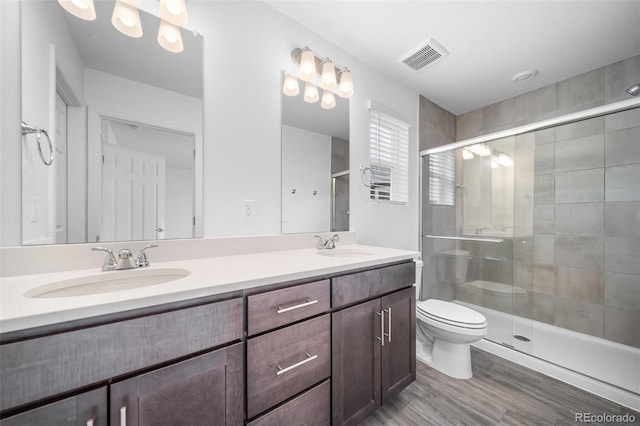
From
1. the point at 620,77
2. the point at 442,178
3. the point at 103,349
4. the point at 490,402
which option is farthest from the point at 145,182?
the point at 620,77

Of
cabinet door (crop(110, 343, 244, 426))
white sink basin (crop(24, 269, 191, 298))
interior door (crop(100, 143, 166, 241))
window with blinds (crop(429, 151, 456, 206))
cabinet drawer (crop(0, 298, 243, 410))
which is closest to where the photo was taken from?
cabinet drawer (crop(0, 298, 243, 410))

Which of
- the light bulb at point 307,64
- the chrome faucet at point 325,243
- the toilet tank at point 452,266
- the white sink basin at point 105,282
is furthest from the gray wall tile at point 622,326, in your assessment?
the white sink basin at point 105,282

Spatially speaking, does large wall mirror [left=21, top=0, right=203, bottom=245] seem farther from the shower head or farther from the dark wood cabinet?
the shower head

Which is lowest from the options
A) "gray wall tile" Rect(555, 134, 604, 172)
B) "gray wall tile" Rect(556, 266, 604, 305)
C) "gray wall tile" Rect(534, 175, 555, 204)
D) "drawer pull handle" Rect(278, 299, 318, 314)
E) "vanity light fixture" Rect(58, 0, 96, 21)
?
"gray wall tile" Rect(556, 266, 604, 305)

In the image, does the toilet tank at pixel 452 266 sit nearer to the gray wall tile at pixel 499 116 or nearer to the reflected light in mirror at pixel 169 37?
the gray wall tile at pixel 499 116

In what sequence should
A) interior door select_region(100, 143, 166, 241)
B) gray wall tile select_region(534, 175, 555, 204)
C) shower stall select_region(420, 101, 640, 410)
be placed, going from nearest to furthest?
interior door select_region(100, 143, 166, 241)
shower stall select_region(420, 101, 640, 410)
gray wall tile select_region(534, 175, 555, 204)

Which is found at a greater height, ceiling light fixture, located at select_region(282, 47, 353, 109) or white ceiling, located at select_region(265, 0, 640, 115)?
white ceiling, located at select_region(265, 0, 640, 115)

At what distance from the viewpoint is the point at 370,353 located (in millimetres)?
1199

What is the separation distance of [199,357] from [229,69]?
4.59 feet

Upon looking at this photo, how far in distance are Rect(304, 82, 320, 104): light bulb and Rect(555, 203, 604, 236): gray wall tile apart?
7.90 feet

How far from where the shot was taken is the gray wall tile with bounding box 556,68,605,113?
208cm

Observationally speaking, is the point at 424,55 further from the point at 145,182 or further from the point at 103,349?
the point at 103,349

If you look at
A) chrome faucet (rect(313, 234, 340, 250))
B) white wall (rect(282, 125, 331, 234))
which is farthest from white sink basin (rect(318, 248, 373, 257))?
white wall (rect(282, 125, 331, 234))

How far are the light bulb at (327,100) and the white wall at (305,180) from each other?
0.72 ft
